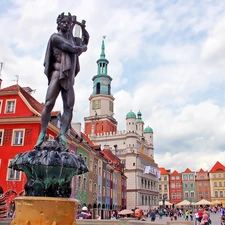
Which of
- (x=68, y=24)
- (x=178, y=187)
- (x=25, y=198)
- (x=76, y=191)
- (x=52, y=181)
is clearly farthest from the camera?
(x=178, y=187)

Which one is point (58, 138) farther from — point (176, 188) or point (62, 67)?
point (176, 188)

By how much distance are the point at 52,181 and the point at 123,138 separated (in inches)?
3011

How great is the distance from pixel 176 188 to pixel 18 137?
3800 inches

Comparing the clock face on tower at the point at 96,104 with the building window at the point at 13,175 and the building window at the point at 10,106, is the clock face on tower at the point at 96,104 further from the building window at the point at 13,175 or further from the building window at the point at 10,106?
the building window at the point at 13,175

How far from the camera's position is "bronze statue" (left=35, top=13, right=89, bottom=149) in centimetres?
702

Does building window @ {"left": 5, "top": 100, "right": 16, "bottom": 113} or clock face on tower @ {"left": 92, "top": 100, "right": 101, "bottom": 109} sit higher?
clock face on tower @ {"left": 92, "top": 100, "right": 101, "bottom": 109}

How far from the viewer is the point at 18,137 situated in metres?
25.4

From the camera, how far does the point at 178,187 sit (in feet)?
372

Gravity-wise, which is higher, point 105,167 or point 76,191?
point 105,167

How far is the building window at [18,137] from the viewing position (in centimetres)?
2528

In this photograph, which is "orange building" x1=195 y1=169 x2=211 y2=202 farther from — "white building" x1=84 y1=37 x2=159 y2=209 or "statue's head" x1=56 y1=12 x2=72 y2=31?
"statue's head" x1=56 y1=12 x2=72 y2=31

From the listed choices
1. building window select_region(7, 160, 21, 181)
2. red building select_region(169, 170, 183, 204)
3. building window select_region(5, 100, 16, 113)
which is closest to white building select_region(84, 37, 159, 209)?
red building select_region(169, 170, 183, 204)

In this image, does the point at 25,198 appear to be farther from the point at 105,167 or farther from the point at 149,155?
the point at 149,155

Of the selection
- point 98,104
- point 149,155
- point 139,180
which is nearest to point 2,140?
point 139,180
